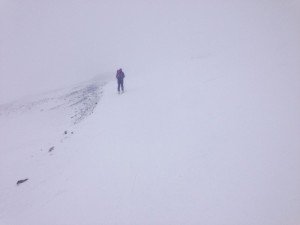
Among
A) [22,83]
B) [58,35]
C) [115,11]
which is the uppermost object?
[115,11]

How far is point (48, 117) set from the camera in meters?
21.3

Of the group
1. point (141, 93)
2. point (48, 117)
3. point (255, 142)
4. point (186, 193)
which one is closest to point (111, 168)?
point (186, 193)

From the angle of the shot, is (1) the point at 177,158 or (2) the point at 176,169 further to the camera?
(1) the point at 177,158

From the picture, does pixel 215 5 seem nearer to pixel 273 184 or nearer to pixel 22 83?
pixel 22 83

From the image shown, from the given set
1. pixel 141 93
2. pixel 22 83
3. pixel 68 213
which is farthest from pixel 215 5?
pixel 68 213

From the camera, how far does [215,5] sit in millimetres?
83750

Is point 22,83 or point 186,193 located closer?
point 186,193

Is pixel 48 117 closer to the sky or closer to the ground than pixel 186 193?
closer to the ground

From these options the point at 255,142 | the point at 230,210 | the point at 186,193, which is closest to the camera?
the point at 230,210

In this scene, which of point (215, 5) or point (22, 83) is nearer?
point (22, 83)

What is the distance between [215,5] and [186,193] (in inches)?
3592

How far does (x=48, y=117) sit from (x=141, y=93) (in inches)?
392

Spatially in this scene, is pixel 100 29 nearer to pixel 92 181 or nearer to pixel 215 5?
pixel 215 5

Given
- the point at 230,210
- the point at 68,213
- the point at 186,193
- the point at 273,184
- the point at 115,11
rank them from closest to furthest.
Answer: the point at 230,210, the point at 273,184, the point at 186,193, the point at 68,213, the point at 115,11
